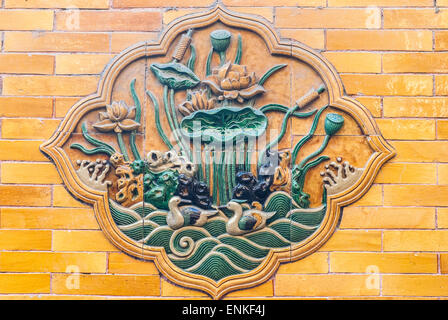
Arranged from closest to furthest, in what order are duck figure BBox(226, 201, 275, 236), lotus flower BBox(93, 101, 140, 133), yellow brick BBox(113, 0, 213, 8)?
duck figure BBox(226, 201, 275, 236) < lotus flower BBox(93, 101, 140, 133) < yellow brick BBox(113, 0, 213, 8)

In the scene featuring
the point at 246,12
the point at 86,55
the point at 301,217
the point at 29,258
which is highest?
the point at 246,12

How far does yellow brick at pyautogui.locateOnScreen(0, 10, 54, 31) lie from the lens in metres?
3.90

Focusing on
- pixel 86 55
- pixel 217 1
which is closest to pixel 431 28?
pixel 217 1

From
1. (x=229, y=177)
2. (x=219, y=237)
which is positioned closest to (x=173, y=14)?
(x=229, y=177)

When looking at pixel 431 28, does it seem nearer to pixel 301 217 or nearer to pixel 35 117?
pixel 301 217

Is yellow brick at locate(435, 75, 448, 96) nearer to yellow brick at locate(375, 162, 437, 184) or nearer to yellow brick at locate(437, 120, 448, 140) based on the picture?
yellow brick at locate(437, 120, 448, 140)

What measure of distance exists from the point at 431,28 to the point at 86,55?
2.37m

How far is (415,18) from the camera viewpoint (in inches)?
152

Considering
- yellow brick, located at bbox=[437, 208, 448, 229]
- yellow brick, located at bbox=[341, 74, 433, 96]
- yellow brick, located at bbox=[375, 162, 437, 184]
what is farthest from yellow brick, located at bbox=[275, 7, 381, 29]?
yellow brick, located at bbox=[437, 208, 448, 229]

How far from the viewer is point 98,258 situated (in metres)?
3.73

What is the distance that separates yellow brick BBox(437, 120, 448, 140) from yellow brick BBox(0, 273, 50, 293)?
2.79 m

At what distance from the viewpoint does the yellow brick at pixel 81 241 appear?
374 cm

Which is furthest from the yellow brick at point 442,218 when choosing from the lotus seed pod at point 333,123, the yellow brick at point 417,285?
the lotus seed pod at point 333,123

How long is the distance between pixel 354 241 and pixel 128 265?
1.51m
